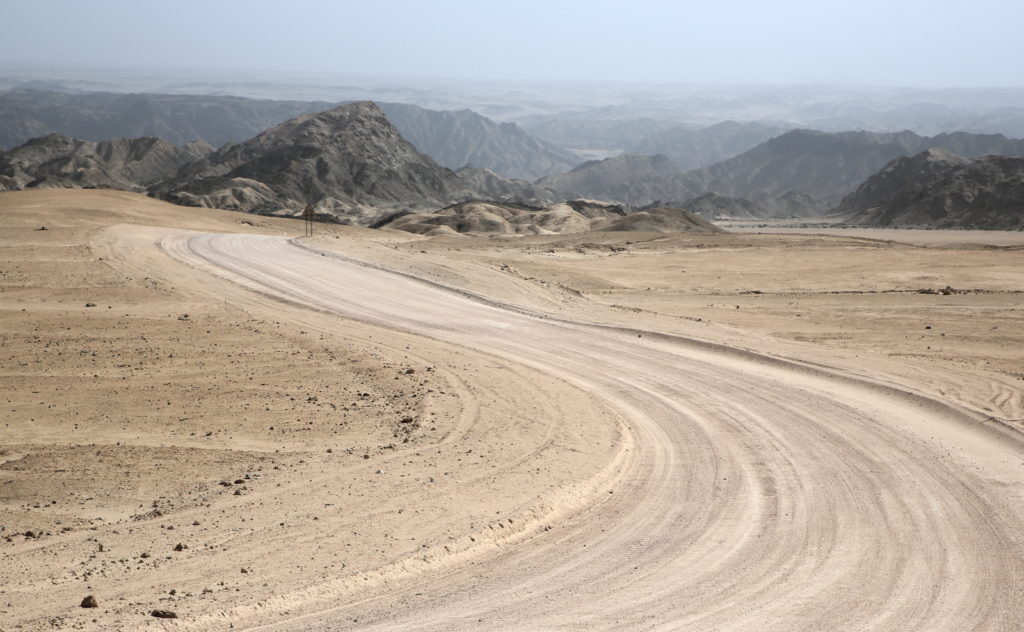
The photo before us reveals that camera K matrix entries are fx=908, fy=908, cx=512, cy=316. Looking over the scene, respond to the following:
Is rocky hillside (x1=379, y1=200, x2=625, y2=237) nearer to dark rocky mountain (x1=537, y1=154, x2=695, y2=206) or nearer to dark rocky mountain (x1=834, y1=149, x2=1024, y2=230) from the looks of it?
dark rocky mountain (x1=834, y1=149, x2=1024, y2=230)

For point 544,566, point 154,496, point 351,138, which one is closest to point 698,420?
point 544,566

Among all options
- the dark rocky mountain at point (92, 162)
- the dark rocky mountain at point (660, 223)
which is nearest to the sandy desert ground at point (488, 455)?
the dark rocky mountain at point (660, 223)

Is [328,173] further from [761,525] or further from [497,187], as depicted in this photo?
[761,525]

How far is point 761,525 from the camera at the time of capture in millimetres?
10789

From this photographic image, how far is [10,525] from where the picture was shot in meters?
10.3

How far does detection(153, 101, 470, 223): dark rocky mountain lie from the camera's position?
105750 mm

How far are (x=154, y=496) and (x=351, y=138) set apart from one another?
125 metres

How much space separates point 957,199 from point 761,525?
322 feet

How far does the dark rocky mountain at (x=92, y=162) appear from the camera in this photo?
11419 cm

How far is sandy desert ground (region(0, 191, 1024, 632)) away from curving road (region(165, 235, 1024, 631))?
1.8 inches

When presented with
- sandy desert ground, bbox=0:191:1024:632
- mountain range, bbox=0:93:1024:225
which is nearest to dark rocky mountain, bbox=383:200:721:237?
mountain range, bbox=0:93:1024:225

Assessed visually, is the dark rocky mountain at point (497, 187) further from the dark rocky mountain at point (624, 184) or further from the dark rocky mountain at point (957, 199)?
the dark rocky mountain at point (957, 199)

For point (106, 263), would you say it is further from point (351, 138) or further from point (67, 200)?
point (351, 138)

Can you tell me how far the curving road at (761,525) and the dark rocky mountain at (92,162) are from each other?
105526 millimetres
